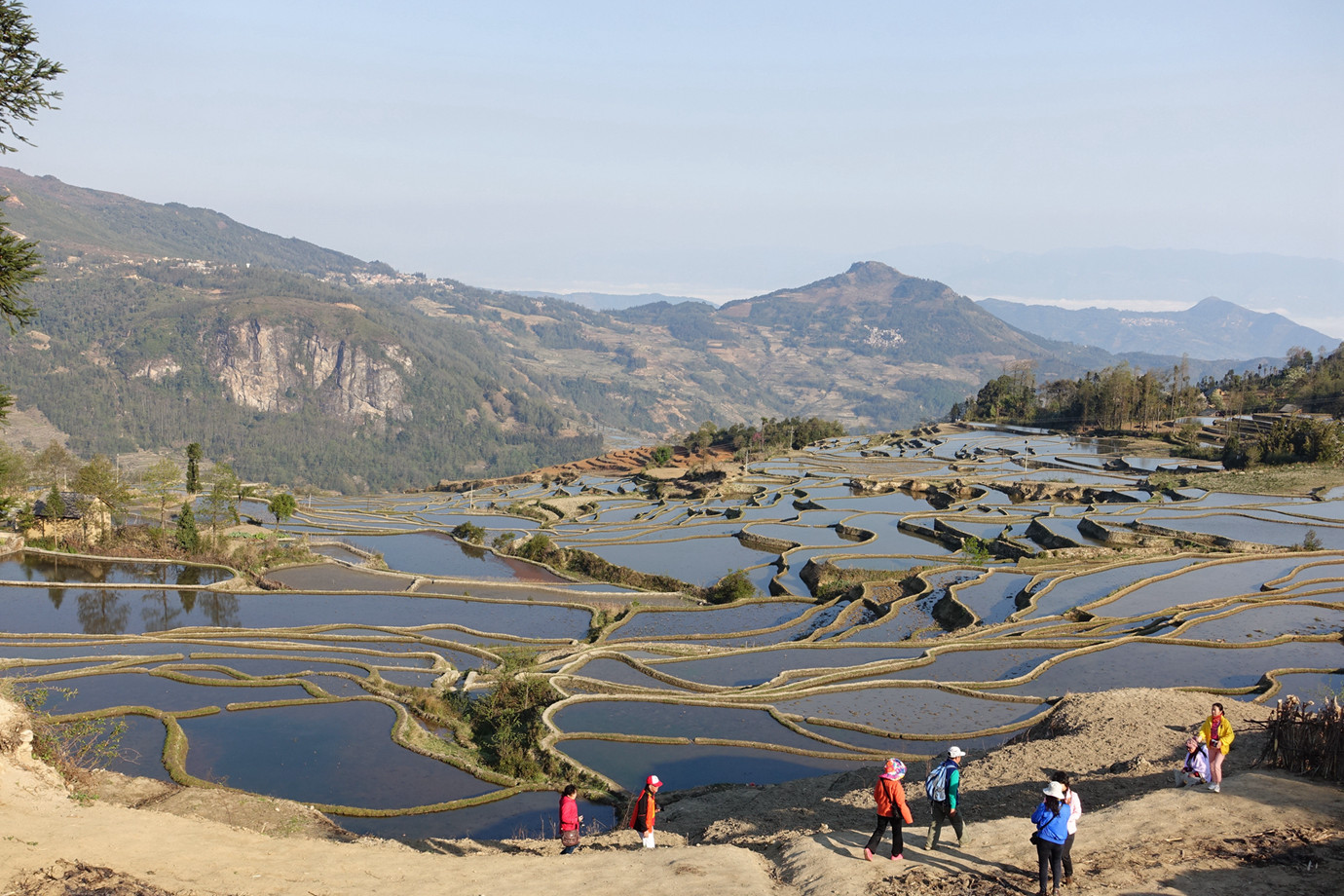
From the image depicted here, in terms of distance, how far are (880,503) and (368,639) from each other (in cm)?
5570

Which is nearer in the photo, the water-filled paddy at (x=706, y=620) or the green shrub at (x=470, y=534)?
the water-filled paddy at (x=706, y=620)

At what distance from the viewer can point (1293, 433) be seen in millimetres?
91000

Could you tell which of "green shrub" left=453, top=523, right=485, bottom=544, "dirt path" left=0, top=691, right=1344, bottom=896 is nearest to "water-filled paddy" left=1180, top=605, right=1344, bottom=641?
"dirt path" left=0, top=691, right=1344, bottom=896

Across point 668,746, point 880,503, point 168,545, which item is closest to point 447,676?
point 668,746

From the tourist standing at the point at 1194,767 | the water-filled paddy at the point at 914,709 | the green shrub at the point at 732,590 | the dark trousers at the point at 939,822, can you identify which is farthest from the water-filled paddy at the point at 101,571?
the tourist standing at the point at 1194,767

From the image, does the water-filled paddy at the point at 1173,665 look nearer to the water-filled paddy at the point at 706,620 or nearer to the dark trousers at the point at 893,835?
the water-filled paddy at the point at 706,620

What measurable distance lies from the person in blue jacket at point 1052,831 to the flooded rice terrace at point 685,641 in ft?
42.5

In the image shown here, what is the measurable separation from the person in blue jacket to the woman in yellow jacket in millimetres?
6355

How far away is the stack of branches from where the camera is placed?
18281 mm

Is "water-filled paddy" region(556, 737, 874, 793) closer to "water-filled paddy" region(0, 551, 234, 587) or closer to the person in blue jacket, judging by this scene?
the person in blue jacket

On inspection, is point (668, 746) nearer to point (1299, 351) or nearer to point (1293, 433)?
point (1293, 433)

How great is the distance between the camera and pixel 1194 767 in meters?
18.4

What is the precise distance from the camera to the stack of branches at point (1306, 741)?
1828 centimetres

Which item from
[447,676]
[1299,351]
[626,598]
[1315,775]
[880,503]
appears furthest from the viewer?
[1299,351]
